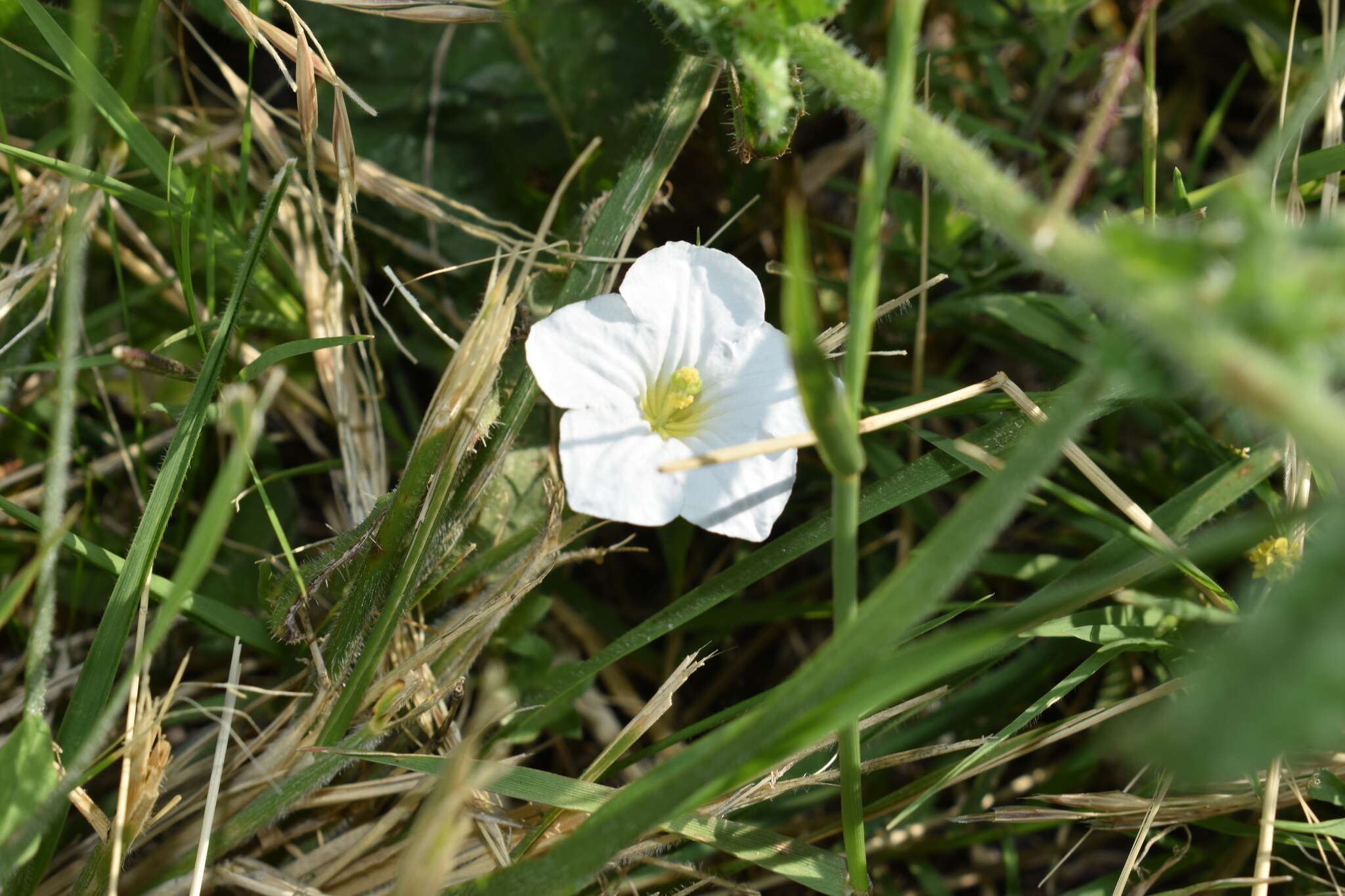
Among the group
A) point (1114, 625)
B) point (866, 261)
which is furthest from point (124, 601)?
point (1114, 625)

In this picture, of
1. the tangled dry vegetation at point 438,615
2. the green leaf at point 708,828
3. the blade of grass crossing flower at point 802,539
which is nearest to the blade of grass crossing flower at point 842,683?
the tangled dry vegetation at point 438,615

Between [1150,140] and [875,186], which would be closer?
[875,186]

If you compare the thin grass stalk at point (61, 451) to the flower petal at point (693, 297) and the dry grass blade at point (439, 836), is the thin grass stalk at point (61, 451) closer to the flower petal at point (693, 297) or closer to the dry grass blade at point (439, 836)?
the dry grass blade at point (439, 836)

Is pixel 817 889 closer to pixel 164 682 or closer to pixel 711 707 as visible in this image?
Answer: pixel 711 707

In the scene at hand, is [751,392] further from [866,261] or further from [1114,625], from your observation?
[1114,625]

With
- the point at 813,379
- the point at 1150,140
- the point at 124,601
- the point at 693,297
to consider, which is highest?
the point at 1150,140

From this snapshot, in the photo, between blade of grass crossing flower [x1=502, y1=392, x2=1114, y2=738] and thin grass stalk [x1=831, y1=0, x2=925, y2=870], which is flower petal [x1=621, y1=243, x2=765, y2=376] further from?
thin grass stalk [x1=831, y1=0, x2=925, y2=870]

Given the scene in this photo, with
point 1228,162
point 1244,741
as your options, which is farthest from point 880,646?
point 1228,162
